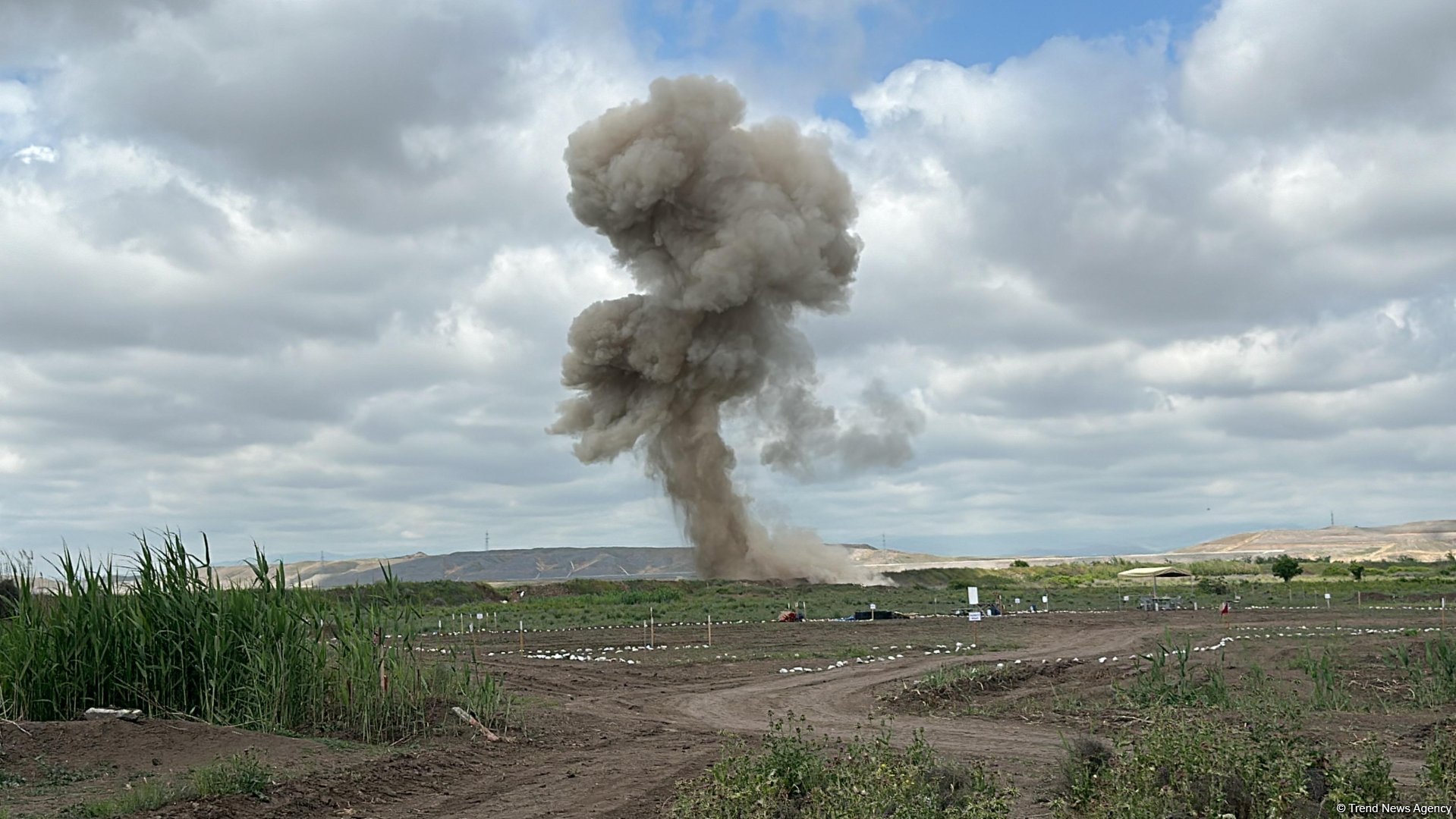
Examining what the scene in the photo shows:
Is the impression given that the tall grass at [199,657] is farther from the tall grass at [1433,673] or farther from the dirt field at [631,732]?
the tall grass at [1433,673]

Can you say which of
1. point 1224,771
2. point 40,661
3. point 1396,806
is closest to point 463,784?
point 40,661

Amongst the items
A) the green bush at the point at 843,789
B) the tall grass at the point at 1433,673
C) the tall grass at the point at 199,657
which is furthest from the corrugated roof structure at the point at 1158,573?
the green bush at the point at 843,789

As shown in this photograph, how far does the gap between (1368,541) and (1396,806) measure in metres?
196

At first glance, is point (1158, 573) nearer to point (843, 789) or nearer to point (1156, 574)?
point (1156, 574)

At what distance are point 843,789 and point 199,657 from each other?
8.88 metres

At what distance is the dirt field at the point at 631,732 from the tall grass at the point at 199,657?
3.23 ft

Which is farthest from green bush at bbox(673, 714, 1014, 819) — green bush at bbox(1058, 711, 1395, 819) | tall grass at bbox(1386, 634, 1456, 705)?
tall grass at bbox(1386, 634, 1456, 705)

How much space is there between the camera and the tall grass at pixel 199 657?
13.3 metres

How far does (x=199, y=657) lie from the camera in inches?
538

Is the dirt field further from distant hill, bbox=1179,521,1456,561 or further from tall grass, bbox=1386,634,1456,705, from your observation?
distant hill, bbox=1179,521,1456,561

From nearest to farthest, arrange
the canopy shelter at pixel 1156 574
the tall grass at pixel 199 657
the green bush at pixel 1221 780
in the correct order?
the green bush at pixel 1221 780
the tall grass at pixel 199 657
the canopy shelter at pixel 1156 574

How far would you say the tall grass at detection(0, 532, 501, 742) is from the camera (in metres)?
13.3

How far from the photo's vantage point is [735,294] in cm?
5066

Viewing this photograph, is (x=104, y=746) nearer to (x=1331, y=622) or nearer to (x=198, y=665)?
(x=198, y=665)
